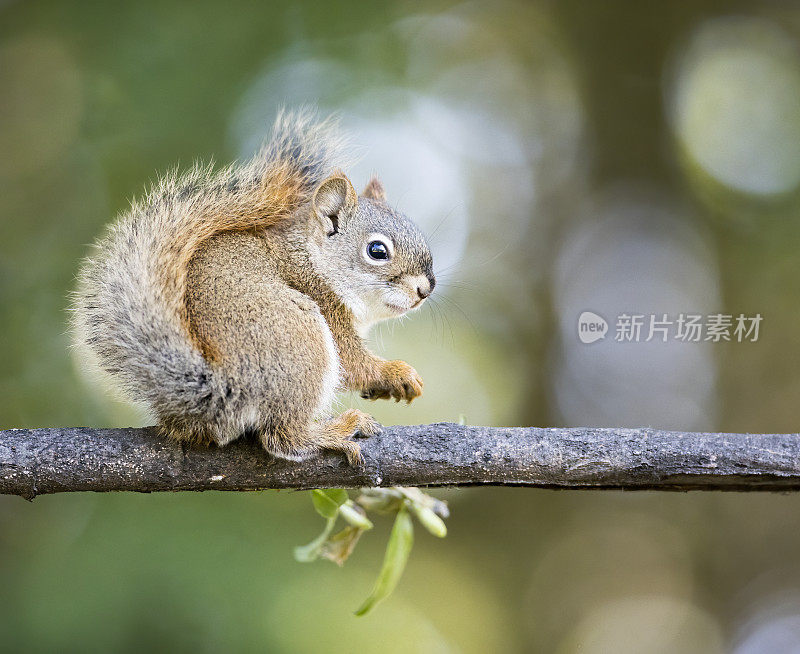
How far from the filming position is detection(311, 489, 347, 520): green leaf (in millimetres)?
2102

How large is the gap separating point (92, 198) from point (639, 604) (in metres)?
4.14

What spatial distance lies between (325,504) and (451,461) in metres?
0.41


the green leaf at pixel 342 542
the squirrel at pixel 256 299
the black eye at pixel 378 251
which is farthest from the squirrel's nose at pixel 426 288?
the green leaf at pixel 342 542

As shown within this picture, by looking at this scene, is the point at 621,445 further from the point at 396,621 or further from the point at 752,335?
the point at 752,335

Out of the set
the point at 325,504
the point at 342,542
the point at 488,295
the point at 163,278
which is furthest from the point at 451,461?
the point at 488,295

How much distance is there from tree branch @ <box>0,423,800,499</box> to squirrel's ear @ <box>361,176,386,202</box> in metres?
1.16

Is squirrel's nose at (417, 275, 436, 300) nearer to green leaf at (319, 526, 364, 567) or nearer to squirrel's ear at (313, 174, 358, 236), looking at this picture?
squirrel's ear at (313, 174, 358, 236)

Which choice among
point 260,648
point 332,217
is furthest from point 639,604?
point 332,217

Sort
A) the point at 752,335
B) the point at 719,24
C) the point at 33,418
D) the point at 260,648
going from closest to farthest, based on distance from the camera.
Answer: the point at 260,648, the point at 33,418, the point at 752,335, the point at 719,24

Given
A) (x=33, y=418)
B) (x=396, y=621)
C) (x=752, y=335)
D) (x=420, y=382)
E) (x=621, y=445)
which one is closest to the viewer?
(x=621, y=445)

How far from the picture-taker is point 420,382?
226 cm

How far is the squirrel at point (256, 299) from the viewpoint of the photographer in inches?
75.2

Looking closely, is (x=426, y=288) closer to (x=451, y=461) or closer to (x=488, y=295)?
(x=451, y=461)

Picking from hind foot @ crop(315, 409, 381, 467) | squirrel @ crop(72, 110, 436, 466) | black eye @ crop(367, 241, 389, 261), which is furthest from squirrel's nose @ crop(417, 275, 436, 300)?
hind foot @ crop(315, 409, 381, 467)
